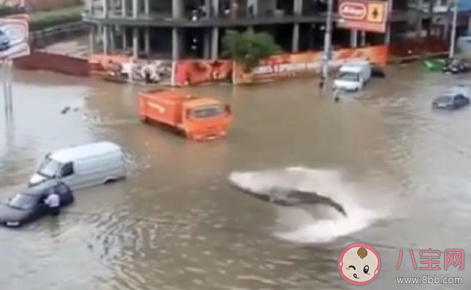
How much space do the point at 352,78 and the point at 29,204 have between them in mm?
24816

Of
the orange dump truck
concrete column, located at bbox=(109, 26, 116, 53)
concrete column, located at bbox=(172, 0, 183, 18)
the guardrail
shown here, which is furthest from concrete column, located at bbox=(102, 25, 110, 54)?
the orange dump truck

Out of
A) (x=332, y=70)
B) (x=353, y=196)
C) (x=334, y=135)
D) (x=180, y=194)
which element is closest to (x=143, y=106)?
(x=334, y=135)

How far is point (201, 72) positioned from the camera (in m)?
49.5

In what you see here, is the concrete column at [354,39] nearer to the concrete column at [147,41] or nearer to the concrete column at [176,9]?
the concrete column at [176,9]

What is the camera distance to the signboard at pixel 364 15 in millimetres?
52625

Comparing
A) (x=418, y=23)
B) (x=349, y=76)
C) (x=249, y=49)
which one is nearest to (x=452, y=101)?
(x=349, y=76)

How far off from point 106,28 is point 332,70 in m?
14.0

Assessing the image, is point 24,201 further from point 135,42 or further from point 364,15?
point 364,15

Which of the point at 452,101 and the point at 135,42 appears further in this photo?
the point at 135,42

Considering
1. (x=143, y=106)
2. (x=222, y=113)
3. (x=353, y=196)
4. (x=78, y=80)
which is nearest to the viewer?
(x=353, y=196)

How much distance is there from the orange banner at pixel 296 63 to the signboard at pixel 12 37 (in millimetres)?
14096

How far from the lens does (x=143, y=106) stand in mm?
38844

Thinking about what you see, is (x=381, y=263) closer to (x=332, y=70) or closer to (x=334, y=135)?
(x=334, y=135)

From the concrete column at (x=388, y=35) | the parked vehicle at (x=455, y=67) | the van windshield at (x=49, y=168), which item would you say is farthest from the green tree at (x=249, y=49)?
the van windshield at (x=49, y=168)
